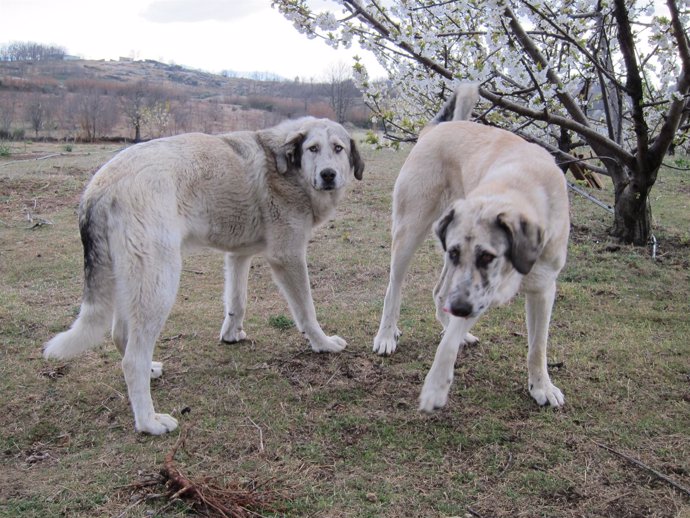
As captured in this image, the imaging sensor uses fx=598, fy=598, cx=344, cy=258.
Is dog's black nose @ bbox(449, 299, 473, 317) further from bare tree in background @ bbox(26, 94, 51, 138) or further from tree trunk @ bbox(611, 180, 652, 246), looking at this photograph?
bare tree in background @ bbox(26, 94, 51, 138)

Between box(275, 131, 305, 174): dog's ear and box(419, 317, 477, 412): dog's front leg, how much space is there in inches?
70.3

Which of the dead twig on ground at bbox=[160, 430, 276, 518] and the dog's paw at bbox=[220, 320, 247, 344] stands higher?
the dead twig on ground at bbox=[160, 430, 276, 518]

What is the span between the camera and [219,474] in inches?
116

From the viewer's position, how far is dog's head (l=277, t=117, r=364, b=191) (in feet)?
14.1

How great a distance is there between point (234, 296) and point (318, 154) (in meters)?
1.27

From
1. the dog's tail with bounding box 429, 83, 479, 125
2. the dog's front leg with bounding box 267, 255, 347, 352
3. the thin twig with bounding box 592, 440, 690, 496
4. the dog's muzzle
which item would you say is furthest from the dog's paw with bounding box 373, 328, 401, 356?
the dog's tail with bounding box 429, 83, 479, 125

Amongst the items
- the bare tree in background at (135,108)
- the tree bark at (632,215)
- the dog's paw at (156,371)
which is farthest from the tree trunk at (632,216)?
the bare tree in background at (135,108)

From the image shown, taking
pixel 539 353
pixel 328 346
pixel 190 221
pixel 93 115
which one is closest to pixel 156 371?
pixel 190 221

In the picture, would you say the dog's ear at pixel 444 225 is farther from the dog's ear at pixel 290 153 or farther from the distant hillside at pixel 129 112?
the distant hillside at pixel 129 112

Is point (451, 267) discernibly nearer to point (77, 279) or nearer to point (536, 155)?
point (536, 155)

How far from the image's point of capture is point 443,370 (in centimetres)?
323

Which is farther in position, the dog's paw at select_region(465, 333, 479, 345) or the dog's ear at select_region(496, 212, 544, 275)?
the dog's paw at select_region(465, 333, 479, 345)

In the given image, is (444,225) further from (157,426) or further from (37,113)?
(37,113)

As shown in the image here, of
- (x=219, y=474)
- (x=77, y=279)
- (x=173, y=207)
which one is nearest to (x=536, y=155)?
(x=173, y=207)
